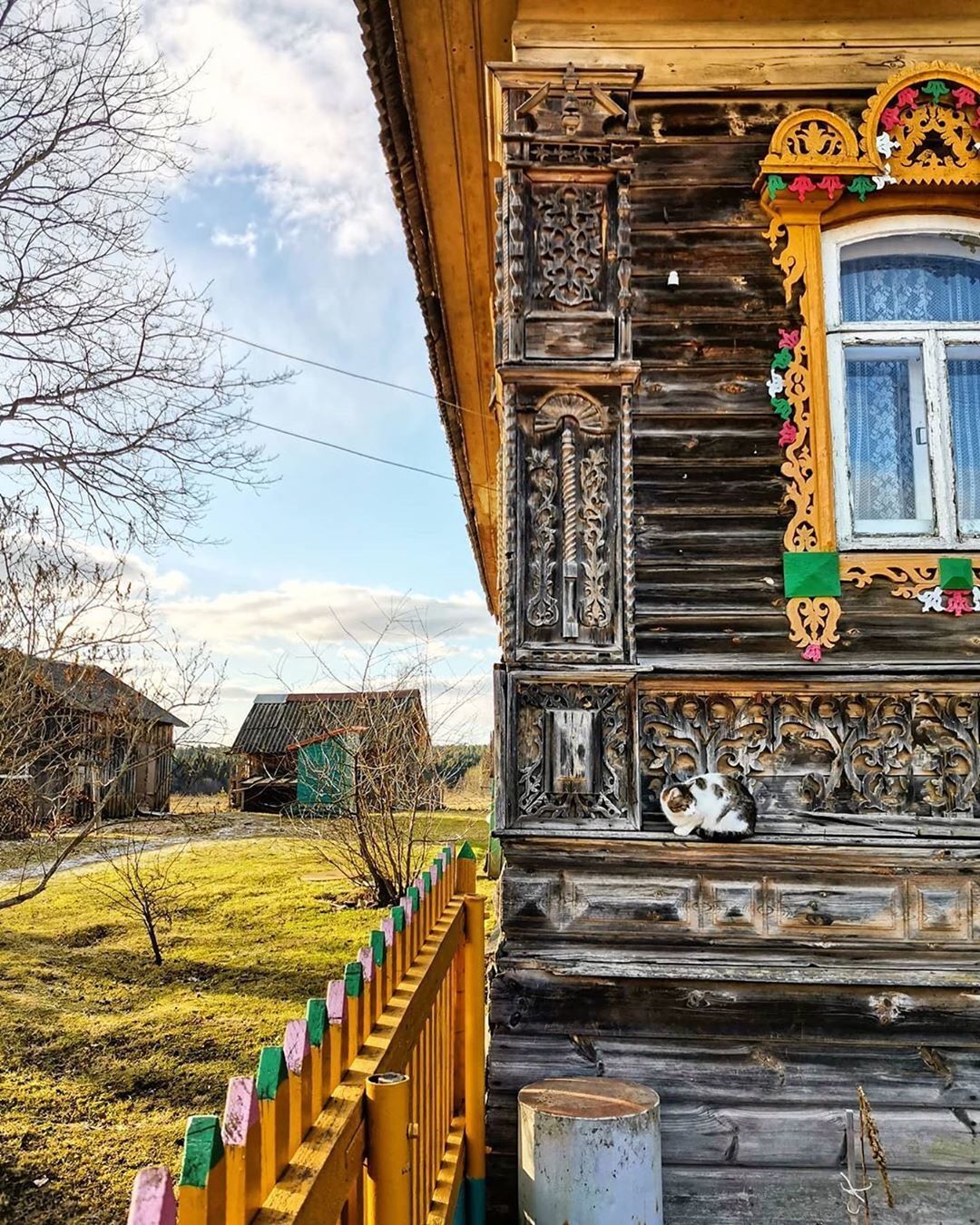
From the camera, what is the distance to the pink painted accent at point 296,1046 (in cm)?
141

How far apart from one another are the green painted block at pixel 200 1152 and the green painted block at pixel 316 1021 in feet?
1.54

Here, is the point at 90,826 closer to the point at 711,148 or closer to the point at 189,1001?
the point at 189,1001

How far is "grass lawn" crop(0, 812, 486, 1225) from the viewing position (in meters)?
4.26

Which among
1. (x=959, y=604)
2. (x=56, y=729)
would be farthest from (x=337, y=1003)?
(x=56, y=729)

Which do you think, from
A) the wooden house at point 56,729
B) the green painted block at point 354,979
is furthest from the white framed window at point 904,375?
the wooden house at point 56,729

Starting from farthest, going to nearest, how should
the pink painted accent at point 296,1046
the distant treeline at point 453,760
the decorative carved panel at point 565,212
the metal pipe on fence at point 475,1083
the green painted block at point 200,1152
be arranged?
the distant treeline at point 453,760 → the decorative carved panel at point 565,212 → the metal pipe on fence at point 475,1083 → the pink painted accent at point 296,1046 → the green painted block at point 200,1152

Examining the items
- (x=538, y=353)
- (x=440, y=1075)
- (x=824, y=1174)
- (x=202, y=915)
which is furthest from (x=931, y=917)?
(x=202, y=915)

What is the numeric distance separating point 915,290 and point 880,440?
71 cm

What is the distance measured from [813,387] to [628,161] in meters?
1.25

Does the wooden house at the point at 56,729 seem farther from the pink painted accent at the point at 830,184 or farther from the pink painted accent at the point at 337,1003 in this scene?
the pink painted accent at the point at 830,184

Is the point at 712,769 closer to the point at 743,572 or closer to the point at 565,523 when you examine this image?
the point at 743,572

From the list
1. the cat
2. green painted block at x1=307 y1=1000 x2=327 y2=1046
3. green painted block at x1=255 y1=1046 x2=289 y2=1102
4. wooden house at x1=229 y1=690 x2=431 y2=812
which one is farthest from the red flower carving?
wooden house at x1=229 y1=690 x2=431 y2=812

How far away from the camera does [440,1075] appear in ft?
9.21

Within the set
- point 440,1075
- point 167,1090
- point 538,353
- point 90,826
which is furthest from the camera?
point 90,826
